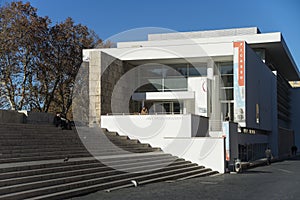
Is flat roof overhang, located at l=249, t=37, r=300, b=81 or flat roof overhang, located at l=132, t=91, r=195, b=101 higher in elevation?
flat roof overhang, located at l=249, t=37, r=300, b=81

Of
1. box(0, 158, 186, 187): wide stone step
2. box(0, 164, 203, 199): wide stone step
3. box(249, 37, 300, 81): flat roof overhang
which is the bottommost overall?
box(0, 164, 203, 199): wide stone step

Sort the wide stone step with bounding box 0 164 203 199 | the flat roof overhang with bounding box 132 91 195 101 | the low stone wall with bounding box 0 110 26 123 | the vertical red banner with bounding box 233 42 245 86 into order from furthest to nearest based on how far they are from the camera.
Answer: the flat roof overhang with bounding box 132 91 195 101, the vertical red banner with bounding box 233 42 245 86, the low stone wall with bounding box 0 110 26 123, the wide stone step with bounding box 0 164 203 199

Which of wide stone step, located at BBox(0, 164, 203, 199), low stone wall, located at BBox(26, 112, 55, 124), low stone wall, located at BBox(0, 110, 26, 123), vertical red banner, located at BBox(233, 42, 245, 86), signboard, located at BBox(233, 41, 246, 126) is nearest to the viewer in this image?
wide stone step, located at BBox(0, 164, 203, 199)

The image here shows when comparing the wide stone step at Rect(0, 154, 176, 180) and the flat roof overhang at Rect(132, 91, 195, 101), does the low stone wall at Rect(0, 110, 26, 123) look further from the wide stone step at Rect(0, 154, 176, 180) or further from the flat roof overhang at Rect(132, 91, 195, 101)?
the flat roof overhang at Rect(132, 91, 195, 101)

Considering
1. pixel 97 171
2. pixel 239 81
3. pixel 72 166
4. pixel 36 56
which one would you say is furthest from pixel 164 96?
pixel 72 166

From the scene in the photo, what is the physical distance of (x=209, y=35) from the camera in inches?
1953

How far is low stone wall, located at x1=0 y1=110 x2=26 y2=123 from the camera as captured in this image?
76.8 feet

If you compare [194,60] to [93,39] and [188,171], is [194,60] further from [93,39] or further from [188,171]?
[188,171]

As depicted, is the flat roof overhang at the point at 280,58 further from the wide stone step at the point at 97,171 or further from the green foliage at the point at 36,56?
the wide stone step at the point at 97,171

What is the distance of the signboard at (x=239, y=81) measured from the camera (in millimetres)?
34062

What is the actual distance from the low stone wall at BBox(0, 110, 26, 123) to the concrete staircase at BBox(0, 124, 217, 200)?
2506 millimetres

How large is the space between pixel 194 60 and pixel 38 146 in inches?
920

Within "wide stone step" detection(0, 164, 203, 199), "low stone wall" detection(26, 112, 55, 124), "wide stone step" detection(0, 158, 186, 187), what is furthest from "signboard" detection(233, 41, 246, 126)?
"wide stone step" detection(0, 164, 203, 199)

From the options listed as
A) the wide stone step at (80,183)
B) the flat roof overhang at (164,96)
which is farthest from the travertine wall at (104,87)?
the wide stone step at (80,183)
